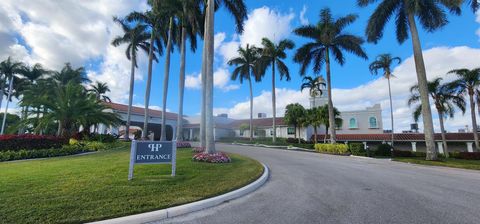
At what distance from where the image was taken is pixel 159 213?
14.9 ft

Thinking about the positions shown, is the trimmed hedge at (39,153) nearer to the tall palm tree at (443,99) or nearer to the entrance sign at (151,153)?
the entrance sign at (151,153)

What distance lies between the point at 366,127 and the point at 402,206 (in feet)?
118

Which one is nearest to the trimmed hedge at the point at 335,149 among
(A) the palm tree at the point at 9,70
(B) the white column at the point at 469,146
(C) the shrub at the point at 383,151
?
(C) the shrub at the point at 383,151

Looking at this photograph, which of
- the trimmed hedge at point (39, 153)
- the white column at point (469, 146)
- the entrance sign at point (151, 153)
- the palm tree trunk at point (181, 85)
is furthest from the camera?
the white column at point (469, 146)

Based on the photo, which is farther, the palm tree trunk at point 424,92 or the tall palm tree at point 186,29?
the tall palm tree at point 186,29

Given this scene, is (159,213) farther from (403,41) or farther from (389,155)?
(403,41)

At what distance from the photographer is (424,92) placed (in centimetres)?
1772

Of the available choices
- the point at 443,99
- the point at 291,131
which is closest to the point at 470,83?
the point at 443,99

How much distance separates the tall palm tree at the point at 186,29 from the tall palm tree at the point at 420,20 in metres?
13.9

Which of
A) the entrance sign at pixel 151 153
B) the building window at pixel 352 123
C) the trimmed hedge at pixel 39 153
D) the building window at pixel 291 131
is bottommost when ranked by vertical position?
the trimmed hedge at pixel 39 153

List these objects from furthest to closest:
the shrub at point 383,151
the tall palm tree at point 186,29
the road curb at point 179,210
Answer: the shrub at point 383,151, the tall palm tree at point 186,29, the road curb at point 179,210

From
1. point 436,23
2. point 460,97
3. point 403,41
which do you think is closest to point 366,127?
point 460,97

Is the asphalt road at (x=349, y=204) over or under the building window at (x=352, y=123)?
under

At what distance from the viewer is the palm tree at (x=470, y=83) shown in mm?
24736
